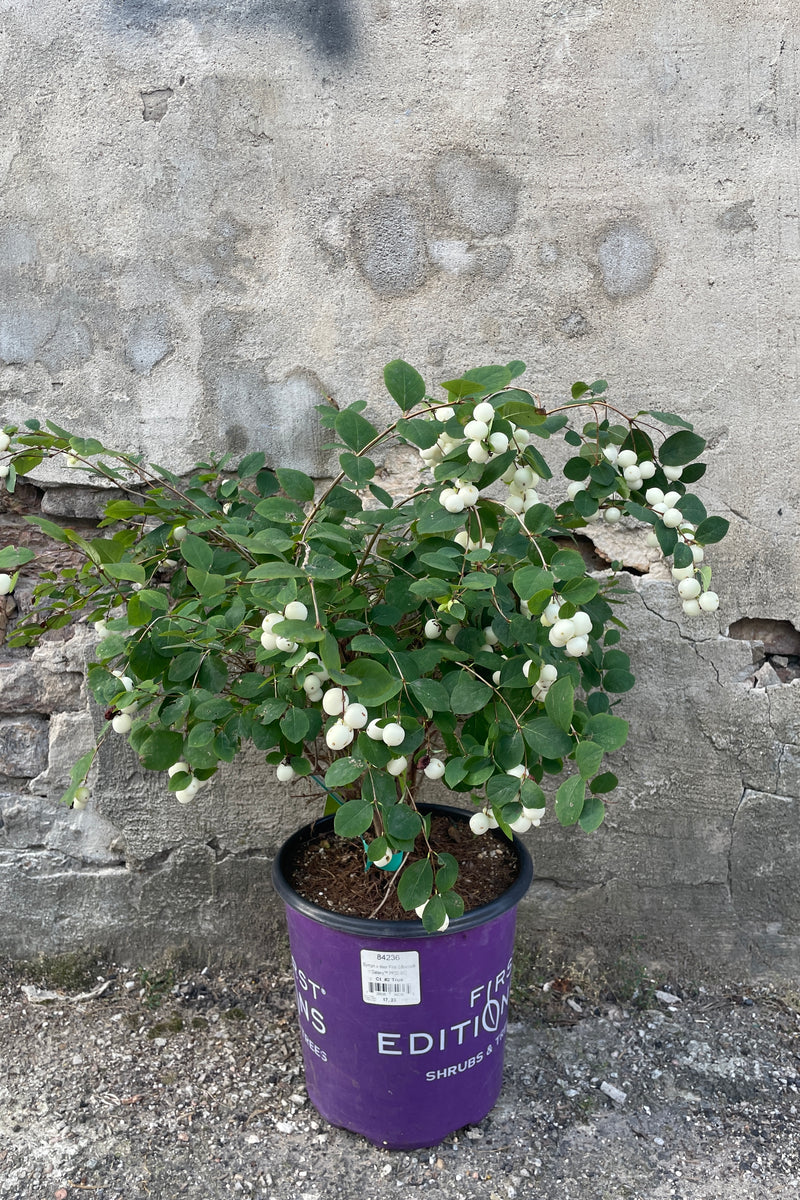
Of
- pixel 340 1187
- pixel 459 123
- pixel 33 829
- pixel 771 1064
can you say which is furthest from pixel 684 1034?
pixel 459 123

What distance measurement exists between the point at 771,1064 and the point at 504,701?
1211 mm

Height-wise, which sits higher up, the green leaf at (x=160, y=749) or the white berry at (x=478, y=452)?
the white berry at (x=478, y=452)

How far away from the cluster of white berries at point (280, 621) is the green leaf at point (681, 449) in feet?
2.38

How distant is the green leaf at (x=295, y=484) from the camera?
134 centimetres

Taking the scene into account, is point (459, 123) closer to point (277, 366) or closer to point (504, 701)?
point (277, 366)

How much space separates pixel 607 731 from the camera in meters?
1.22

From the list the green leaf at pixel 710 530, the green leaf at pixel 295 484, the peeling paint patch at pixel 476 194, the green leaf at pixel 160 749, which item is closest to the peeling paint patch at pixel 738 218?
the peeling paint patch at pixel 476 194

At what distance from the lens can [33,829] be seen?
2.07 meters

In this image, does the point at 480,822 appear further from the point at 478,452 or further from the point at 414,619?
the point at 478,452

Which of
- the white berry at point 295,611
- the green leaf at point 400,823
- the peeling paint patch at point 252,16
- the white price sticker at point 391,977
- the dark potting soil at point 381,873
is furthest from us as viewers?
the peeling paint patch at point 252,16

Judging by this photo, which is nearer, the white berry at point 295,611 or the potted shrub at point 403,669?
the white berry at point 295,611

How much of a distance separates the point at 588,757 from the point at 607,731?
82mm

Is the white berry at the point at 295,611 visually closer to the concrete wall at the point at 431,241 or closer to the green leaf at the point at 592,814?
the green leaf at the point at 592,814

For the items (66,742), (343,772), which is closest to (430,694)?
(343,772)
